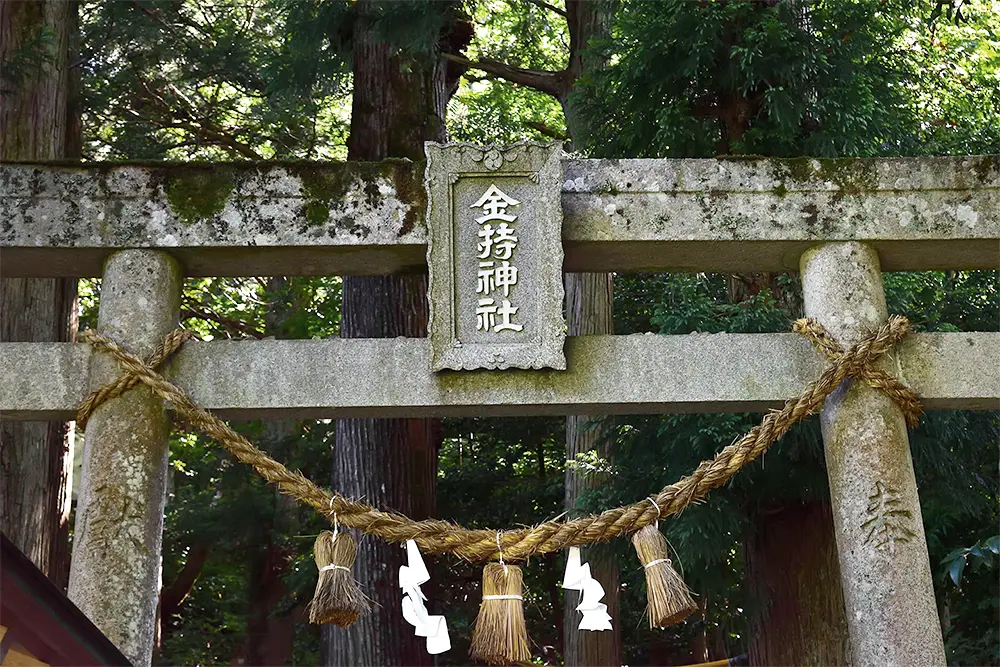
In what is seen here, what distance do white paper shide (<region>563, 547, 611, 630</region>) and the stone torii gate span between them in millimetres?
587

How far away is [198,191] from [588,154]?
390 cm

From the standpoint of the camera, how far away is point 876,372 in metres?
4.19

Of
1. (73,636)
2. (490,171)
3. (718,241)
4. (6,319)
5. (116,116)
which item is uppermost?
(116,116)

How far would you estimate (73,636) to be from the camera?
277 centimetres

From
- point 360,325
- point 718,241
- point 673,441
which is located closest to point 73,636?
point 718,241

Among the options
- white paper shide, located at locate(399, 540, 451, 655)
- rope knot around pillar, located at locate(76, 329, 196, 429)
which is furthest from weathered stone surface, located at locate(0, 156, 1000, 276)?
white paper shide, located at locate(399, 540, 451, 655)

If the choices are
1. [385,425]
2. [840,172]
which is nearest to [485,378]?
[840,172]

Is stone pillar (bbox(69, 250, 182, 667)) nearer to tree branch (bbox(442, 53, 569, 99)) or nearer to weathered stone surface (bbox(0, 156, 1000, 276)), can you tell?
weathered stone surface (bbox(0, 156, 1000, 276))

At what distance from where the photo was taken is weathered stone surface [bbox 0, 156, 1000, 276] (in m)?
4.34

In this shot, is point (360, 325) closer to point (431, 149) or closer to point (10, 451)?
point (10, 451)

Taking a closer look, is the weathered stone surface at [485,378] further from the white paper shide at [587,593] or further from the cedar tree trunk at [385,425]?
the cedar tree trunk at [385,425]

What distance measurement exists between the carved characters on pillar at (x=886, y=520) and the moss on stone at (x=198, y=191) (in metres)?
2.74

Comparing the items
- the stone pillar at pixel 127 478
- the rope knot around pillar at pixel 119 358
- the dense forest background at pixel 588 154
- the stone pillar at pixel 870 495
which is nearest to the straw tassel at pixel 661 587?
the stone pillar at pixel 870 495

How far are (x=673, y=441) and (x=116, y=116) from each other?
6469 mm
